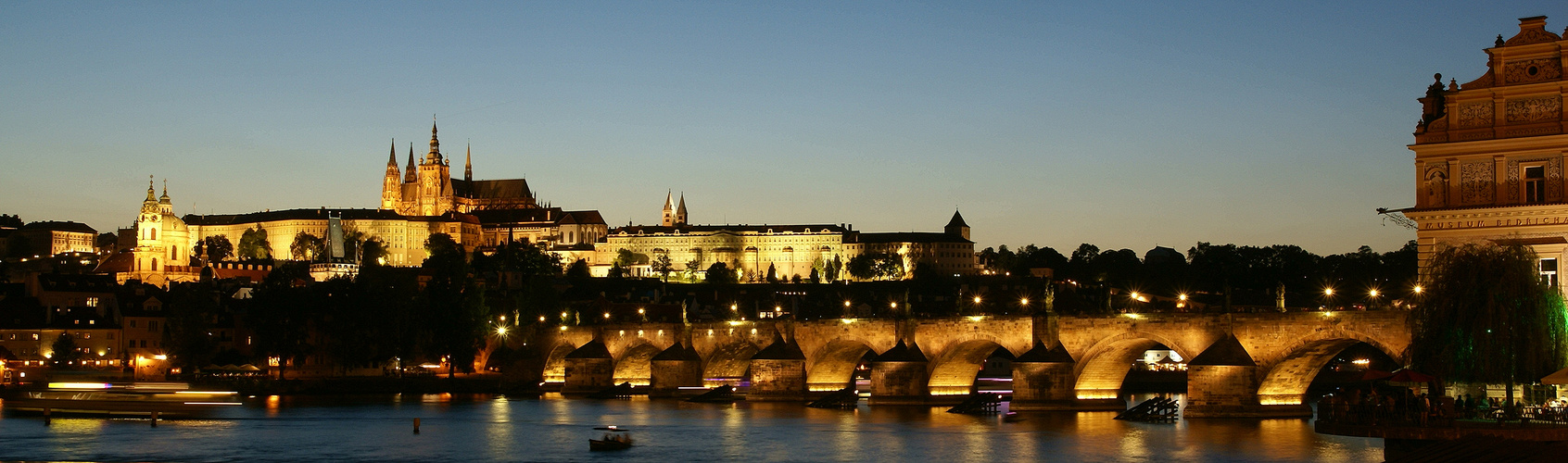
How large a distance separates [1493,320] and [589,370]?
6003 centimetres

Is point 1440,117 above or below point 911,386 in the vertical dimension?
above

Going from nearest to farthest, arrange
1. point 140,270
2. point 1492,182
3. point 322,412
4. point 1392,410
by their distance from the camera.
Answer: point 1392,410 → point 1492,182 → point 322,412 → point 140,270

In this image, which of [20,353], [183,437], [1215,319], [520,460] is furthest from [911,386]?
[20,353]

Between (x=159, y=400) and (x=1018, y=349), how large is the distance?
37.3 m

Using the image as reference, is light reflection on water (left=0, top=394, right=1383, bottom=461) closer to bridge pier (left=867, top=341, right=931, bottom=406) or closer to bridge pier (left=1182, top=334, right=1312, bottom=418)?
bridge pier (left=1182, top=334, right=1312, bottom=418)

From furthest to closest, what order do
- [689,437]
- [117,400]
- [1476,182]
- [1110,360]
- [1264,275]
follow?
[1264,275]
[117,400]
[1110,360]
[689,437]
[1476,182]

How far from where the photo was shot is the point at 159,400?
7238 centimetres

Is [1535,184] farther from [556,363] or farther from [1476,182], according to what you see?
[556,363]

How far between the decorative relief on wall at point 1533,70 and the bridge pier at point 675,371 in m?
50.6

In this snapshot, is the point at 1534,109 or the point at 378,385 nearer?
the point at 1534,109

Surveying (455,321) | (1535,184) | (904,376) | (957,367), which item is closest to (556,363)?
(455,321)

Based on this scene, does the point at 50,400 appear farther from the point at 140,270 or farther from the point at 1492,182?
the point at 140,270

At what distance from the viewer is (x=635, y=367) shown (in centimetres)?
9438

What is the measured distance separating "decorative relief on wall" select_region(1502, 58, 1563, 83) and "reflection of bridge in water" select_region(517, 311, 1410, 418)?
10.7m
